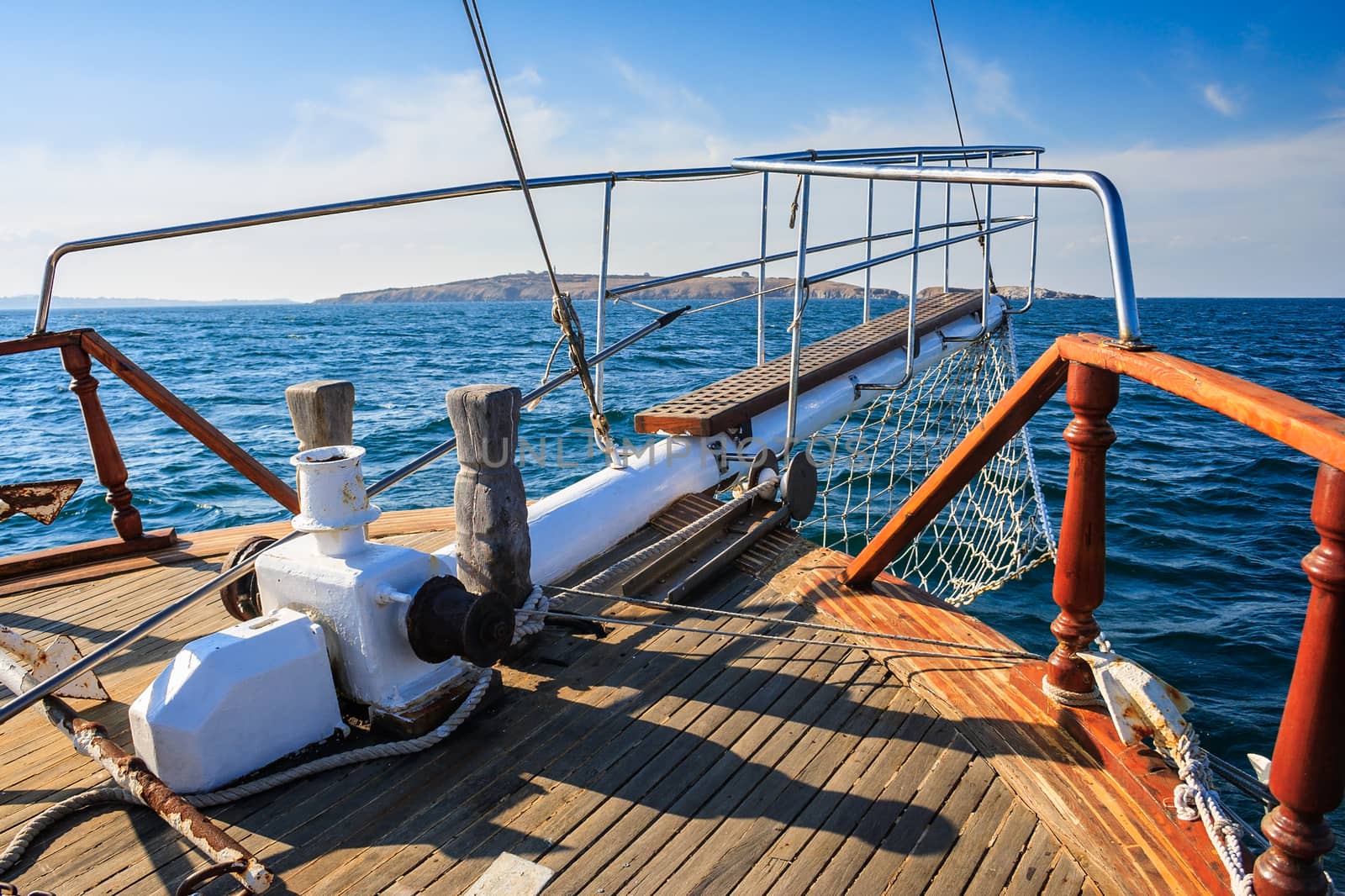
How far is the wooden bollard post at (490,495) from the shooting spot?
2.55 metres

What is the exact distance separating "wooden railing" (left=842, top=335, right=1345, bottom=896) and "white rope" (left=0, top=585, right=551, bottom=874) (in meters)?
1.76

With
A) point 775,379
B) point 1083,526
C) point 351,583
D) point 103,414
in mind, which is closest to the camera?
point 1083,526

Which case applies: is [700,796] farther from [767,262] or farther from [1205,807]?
[767,262]

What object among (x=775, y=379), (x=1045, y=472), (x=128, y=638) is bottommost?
(x=1045, y=472)

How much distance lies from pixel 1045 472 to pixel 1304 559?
1068 cm

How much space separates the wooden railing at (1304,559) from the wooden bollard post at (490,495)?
1.51m

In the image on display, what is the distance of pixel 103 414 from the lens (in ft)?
12.1

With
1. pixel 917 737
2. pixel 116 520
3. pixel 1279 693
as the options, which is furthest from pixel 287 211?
pixel 1279 693

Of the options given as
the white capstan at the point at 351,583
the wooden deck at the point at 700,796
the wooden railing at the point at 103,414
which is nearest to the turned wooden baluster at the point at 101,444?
the wooden railing at the point at 103,414

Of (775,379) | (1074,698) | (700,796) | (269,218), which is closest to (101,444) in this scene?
(269,218)

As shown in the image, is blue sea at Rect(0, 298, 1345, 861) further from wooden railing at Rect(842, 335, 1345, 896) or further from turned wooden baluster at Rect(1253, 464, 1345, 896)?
turned wooden baluster at Rect(1253, 464, 1345, 896)

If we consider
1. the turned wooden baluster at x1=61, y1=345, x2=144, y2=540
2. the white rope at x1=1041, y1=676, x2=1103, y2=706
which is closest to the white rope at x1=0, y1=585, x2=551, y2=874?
the white rope at x1=1041, y1=676, x2=1103, y2=706

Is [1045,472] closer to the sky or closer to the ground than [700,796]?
closer to the ground

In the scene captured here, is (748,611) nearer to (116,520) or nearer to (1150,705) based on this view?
(1150,705)
